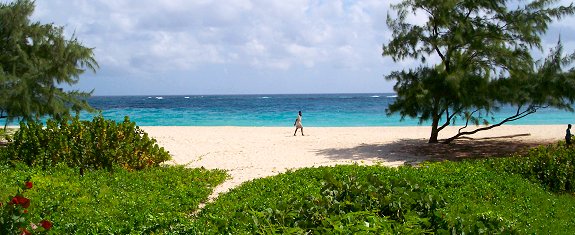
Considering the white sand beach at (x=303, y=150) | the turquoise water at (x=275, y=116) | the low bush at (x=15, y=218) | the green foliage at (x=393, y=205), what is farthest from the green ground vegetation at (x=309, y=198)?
the turquoise water at (x=275, y=116)

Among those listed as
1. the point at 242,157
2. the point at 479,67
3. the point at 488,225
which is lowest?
the point at 242,157

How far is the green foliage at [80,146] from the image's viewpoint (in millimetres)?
15508

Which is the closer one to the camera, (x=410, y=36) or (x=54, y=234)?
(x=54, y=234)

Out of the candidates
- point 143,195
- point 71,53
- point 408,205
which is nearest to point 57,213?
point 143,195

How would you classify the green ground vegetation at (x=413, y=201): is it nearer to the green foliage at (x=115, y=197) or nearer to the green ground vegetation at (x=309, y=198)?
the green ground vegetation at (x=309, y=198)

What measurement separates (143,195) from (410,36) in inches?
604

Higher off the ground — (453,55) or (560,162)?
(453,55)

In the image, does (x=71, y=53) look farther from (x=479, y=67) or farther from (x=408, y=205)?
(x=408, y=205)

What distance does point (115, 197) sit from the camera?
36.7 feet

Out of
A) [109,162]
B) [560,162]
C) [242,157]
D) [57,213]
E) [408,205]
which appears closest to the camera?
[408,205]

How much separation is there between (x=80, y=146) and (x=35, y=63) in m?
8.17

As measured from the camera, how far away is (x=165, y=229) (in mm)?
6715

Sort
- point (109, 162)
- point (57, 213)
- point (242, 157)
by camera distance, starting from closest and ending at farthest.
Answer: point (57, 213), point (109, 162), point (242, 157)

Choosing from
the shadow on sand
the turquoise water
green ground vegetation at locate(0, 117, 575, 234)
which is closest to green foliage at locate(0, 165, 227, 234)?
green ground vegetation at locate(0, 117, 575, 234)
